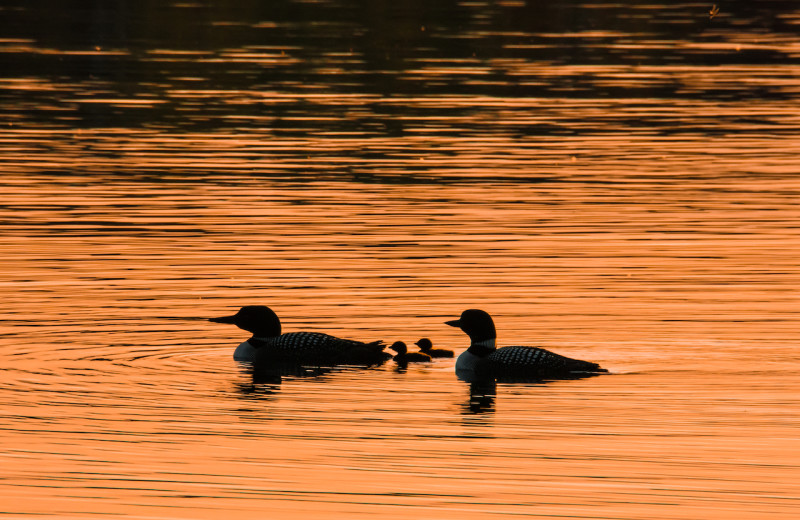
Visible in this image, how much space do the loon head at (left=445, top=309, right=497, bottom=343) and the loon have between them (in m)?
0.78

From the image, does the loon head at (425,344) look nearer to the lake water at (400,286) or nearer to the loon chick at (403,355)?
the loon chick at (403,355)

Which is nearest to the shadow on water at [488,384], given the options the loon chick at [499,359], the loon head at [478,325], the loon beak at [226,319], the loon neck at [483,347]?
the loon chick at [499,359]

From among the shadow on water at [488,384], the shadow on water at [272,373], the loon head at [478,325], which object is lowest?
the shadow on water at [272,373]

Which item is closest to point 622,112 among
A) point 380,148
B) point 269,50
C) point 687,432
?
point 380,148

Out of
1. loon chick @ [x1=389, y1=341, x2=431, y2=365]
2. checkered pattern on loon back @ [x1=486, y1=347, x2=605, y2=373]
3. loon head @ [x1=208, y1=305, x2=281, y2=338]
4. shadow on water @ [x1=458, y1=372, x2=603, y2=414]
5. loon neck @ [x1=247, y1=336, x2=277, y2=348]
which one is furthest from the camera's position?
loon head @ [x1=208, y1=305, x2=281, y2=338]

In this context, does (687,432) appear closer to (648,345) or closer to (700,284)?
(648,345)

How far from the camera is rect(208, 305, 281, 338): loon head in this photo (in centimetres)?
1734

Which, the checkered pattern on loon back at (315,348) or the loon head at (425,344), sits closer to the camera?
the checkered pattern on loon back at (315,348)

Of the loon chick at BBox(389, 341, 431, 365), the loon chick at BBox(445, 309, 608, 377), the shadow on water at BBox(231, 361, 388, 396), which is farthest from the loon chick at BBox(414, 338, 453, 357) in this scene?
the shadow on water at BBox(231, 361, 388, 396)

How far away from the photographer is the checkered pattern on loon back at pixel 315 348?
16.5 metres

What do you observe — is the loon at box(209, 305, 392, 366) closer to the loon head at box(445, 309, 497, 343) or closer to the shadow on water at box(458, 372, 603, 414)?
the loon head at box(445, 309, 497, 343)

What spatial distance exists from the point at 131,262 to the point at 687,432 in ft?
30.9

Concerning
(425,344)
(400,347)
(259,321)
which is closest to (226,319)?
(259,321)

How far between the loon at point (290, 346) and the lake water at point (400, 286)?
0.65 feet
